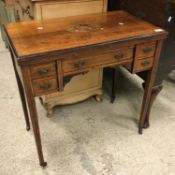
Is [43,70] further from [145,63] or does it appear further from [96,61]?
[145,63]

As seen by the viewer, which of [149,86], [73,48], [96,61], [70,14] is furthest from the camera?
[70,14]

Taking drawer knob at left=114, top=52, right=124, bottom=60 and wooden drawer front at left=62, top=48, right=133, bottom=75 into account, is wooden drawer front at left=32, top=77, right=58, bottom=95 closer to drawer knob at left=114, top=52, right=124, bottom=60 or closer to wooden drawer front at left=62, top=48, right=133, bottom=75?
wooden drawer front at left=62, top=48, right=133, bottom=75

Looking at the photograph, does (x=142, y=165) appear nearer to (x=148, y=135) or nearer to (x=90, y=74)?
(x=148, y=135)

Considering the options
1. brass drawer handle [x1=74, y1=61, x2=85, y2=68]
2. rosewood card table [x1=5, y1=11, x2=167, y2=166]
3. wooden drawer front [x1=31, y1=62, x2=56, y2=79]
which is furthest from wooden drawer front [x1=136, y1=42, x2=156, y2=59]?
wooden drawer front [x1=31, y1=62, x2=56, y2=79]

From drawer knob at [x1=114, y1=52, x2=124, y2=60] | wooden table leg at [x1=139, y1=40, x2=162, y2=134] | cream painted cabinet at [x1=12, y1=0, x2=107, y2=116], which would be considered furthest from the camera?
cream painted cabinet at [x1=12, y1=0, x2=107, y2=116]

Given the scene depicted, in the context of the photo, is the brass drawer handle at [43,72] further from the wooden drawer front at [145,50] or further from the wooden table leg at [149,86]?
the wooden table leg at [149,86]

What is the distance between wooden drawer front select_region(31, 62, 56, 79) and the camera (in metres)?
1.01

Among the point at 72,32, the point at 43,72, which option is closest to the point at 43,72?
the point at 43,72

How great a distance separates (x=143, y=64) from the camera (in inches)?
49.9

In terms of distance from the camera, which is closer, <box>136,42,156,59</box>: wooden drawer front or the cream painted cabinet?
<box>136,42,156,59</box>: wooden drawer front

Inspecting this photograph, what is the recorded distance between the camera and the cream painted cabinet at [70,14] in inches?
54.9

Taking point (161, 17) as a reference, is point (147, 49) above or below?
below

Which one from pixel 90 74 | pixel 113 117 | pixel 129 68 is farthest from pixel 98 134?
pixel 129 68

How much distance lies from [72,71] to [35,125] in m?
0.36
